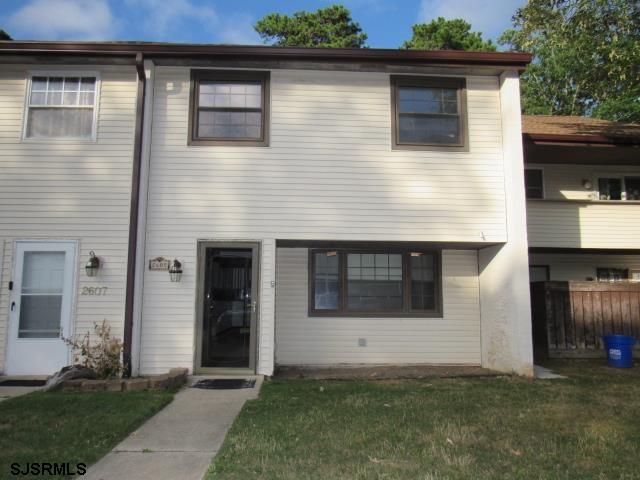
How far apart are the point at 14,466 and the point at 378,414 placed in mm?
3567

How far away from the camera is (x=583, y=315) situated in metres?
10.5

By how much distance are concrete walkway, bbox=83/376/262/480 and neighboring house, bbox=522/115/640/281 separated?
304 inches

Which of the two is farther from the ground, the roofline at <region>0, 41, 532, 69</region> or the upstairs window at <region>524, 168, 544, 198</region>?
the roofline at <region>0, 41, 532, 69</region>

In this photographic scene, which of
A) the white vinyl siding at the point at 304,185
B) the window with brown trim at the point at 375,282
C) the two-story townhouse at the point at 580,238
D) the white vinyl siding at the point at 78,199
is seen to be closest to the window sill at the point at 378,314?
the window with brown trim at the point at 375,282

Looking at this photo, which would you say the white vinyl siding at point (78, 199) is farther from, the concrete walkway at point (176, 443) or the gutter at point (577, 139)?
the gutter at point (577, 139)

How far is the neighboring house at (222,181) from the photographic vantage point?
26.2 feet

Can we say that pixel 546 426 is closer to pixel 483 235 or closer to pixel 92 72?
pixel 483 235

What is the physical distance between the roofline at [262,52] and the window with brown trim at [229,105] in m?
0.43

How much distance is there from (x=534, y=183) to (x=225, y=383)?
27.9 ft

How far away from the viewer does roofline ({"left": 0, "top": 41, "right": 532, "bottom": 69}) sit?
798 centimetres

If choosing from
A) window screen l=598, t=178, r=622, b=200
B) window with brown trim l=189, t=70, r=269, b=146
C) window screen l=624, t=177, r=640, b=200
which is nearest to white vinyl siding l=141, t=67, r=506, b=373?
window with brown trim l=189, t=70, r=269, b=146

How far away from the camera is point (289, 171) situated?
27.3 feet

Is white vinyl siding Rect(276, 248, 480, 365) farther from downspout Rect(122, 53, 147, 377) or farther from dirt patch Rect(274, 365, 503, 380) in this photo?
downspout Rect(122, 53, 147, 377)

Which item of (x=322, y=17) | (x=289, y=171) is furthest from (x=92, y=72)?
(x=322, y=17)
